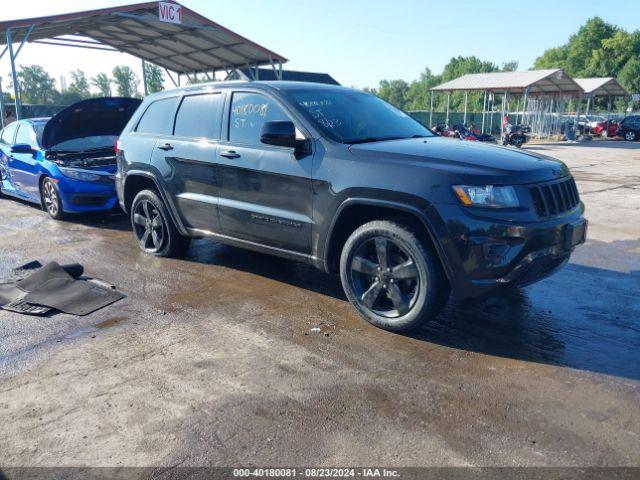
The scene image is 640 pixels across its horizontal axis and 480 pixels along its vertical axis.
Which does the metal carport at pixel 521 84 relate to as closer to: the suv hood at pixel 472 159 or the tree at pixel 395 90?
the suv hood at pixel 472 159

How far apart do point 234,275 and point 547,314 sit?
3047 mm

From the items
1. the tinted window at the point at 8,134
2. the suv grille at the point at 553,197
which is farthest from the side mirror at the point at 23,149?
the suv grille at the point at 553,197

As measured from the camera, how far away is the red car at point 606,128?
3494 centimetres

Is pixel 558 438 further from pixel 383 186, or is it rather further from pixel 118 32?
pixel 118 32

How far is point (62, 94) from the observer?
106 m

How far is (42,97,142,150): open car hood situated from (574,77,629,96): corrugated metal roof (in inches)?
1337

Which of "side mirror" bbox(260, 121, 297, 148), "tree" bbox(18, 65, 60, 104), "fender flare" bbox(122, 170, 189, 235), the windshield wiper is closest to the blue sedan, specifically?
"fender flare" bbox(122, 170, 189, 235)

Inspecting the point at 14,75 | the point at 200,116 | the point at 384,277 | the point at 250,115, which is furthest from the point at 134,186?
the point at 14,75

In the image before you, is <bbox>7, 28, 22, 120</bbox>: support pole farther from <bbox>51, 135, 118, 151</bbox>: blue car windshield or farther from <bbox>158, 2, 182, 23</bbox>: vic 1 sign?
<bbox>51, 135, 118, 151</bbox>: blue car windshield

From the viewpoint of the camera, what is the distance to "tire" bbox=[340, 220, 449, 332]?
3.81 metres

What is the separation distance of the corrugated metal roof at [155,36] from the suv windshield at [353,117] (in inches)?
452

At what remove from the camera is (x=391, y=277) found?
13.2 ft

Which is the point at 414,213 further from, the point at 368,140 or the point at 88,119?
the point at 88,119

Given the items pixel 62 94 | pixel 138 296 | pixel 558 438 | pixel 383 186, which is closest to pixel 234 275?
pixel 138 296
